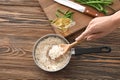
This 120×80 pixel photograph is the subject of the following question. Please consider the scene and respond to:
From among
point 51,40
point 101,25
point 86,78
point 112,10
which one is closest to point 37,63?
point 51,40

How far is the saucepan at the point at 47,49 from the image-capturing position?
135 centimetres

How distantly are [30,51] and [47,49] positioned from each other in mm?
94

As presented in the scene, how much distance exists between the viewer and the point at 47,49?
1.38m

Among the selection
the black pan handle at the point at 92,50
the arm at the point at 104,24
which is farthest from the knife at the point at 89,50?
the arm at the point at 104,24

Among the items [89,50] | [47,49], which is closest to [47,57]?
[47,49]

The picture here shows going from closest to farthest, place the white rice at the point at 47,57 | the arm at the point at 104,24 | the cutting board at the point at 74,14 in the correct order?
the arm at the point at 104,24, the white rice at the point at 47,57, the cutting board at the point at 74,14

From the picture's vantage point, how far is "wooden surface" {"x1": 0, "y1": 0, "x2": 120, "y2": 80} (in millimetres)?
1352

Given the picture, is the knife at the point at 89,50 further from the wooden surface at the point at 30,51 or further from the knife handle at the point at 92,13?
the knife handle at the point at 92,13

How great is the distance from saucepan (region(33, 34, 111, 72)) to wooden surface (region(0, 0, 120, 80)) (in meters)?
0.03

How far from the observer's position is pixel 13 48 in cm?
143

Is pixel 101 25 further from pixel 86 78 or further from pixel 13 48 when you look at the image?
pixel 13 48

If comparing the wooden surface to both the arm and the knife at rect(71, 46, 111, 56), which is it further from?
the arm

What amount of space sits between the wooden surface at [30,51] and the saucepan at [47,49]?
0.03 m

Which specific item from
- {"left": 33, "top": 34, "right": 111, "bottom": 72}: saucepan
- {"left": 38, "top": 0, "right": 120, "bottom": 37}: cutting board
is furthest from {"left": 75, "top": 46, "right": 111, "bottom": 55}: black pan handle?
{"left": 38, "top": 0, "right": 120, "bottom": 37}: cutting board
